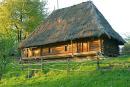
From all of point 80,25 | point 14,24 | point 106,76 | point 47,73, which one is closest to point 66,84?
point 106,76

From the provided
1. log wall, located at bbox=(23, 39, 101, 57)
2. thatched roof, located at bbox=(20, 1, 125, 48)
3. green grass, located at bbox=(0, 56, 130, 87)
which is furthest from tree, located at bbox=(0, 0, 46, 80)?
green grass, located at bbox=(0, 56, 130, 87)

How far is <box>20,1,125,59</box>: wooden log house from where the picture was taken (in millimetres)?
35812

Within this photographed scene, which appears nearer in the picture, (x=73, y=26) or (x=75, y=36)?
(x=75, y=36)

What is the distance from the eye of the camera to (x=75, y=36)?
36188mm

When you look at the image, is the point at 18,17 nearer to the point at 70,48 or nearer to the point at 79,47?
the point at 70,48

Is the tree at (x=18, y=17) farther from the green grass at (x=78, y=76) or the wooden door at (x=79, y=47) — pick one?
the green grass at (x=78, y=76)

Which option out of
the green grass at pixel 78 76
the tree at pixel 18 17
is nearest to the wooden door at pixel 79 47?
the green grass at pixel 78 76

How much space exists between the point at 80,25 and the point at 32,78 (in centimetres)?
1077

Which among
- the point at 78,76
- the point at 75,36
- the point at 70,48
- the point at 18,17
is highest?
the point at 18,17

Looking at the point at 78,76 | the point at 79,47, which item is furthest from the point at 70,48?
the point at 78,76

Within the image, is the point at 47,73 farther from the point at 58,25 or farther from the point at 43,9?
the point at 43,9

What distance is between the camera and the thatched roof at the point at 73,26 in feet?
117

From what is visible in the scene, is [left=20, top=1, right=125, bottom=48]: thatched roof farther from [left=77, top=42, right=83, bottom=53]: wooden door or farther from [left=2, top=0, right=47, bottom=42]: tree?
[left=2, top=0, right=47, bottom=42]: tree

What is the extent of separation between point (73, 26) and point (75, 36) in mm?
2570
